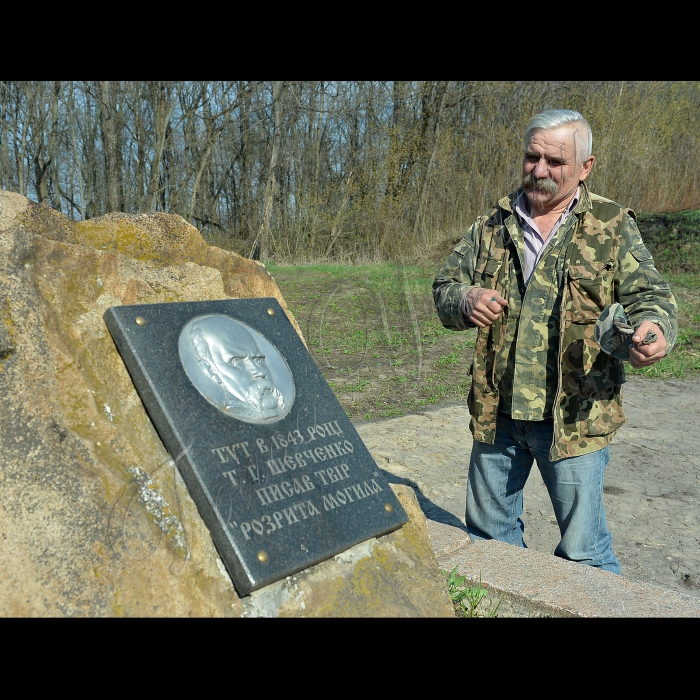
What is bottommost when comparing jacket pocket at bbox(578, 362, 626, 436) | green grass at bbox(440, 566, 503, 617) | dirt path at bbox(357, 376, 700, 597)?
dirt path at bbox(357, 376, 700, 597)

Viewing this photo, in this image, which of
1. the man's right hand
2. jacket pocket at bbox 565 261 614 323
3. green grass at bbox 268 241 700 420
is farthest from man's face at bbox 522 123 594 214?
green grass at bbox 268 241 700 420

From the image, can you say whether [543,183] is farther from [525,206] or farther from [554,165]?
[525,206]

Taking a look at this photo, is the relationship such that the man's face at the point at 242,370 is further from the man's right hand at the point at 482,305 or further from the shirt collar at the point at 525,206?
the shirt collar at the point at 525,206

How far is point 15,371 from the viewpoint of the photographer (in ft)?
5.78

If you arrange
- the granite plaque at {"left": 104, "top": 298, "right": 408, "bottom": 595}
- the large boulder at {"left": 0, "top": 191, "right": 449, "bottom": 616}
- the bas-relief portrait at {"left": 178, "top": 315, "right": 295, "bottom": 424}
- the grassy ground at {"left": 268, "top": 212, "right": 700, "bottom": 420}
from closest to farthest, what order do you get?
the large boulder at {"left": 0, "top": 191, "right": 449, "bottom": 616}, the granite plaque at {"left": 104, "top": 298, "right": 408, "bottom": 595}, the bas-relief portrait at {"left": 178, "top": 315, "right": 295, "bottom": 424}, the grassy ground at {"left": 268, "top": 212, "right": 700, "bottom": 420}

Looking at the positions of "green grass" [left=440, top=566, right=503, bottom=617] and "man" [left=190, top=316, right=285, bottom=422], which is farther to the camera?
"green grass" [left=440, top=566, right=503, bottom=617]

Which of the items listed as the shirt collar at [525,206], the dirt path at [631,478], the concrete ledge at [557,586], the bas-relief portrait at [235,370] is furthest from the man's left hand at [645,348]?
the dirt path at [631,478]

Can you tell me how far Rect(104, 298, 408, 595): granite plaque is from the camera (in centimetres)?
176

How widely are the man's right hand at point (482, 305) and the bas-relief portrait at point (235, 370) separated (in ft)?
2.46

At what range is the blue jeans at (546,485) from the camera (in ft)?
8.52

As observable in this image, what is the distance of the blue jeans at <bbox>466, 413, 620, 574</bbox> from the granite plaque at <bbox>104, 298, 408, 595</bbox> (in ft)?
2.62

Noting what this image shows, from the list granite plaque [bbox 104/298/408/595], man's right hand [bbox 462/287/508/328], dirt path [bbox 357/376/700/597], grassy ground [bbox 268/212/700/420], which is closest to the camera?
granite plaque [bbox 104/298/408/595]

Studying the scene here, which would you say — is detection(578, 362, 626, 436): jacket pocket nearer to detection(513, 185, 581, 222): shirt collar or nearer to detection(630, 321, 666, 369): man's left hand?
detection(630, 321, 666, 369): man's left hand

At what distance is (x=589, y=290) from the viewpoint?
8.29 feet
